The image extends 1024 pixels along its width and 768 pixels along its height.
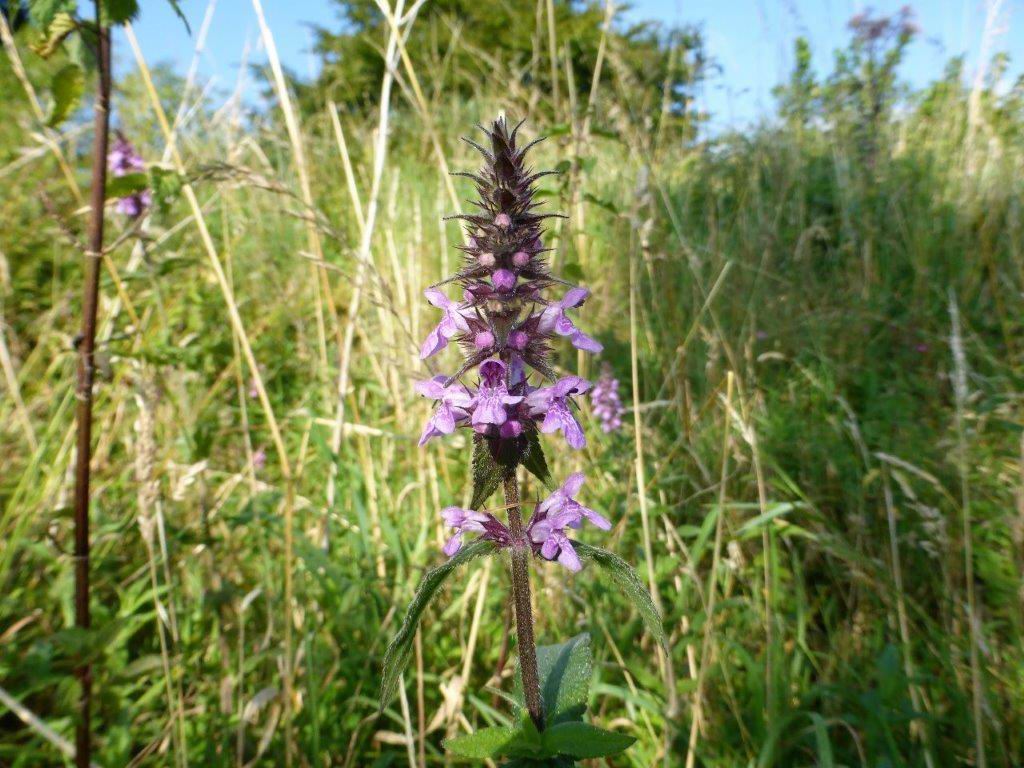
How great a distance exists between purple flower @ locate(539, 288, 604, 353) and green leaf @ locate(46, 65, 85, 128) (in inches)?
54.6

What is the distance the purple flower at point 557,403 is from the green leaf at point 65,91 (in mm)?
1449

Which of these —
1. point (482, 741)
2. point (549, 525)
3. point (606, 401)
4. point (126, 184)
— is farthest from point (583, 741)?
point (606, 401)

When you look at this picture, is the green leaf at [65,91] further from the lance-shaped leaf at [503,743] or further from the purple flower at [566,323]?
the lance-shaped leaf at [503,743]

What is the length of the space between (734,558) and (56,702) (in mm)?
2089

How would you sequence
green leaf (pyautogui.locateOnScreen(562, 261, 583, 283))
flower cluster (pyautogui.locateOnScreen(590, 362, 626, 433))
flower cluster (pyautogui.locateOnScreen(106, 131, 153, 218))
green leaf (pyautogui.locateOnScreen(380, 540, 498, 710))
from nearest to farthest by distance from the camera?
green leaf (pyautogui.locateOnScreen(380, 540, 498, 710))
green leaf (pyautogui.locateOnScreen(562, 261, 583, 283))
flower cluster (pyautogui.locateOnScreen(590, 362, 626, 433))
flower cluster (pyautogui.locateOnScreen(106, 131, 153, 218))

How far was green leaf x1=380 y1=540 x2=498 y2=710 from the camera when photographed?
927 mm

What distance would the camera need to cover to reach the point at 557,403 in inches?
41.1

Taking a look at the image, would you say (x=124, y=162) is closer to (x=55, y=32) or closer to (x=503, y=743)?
(x=55, y=32)

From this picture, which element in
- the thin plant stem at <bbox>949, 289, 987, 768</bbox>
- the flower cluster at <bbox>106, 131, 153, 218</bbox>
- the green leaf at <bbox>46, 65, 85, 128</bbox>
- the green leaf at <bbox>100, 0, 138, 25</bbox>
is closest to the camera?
the thin plant stem at <bbox>949, 289, 987, 768</bbox>

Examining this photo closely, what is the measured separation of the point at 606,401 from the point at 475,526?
1.85m

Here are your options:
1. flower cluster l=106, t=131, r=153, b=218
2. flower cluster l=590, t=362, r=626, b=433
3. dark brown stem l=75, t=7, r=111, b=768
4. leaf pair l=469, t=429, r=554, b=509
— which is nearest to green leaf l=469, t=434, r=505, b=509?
leaf pair l=469, t=429, r=554, b=509

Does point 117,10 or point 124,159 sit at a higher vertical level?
point 124,159

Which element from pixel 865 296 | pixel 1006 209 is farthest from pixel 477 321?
pixel 1006 209

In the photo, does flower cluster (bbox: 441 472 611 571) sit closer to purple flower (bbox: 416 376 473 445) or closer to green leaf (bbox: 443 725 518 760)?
purple flower (bbox: 416 376 473 445)
